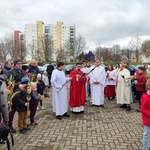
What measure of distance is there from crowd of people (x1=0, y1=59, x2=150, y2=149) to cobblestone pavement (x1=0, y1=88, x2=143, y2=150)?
41cm

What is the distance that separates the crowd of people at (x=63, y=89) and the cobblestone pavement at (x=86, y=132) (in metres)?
0.41

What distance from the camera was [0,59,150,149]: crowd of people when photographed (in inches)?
228

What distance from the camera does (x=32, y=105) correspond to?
21.8 ft

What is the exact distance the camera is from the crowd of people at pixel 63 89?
228 inches

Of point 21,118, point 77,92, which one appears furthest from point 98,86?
point 21,118

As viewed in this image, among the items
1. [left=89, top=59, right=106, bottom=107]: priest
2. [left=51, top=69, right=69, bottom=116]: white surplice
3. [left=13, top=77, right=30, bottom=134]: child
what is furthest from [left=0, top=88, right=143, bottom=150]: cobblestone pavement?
[left=89, top=59, right=106, bottom=107]: priest

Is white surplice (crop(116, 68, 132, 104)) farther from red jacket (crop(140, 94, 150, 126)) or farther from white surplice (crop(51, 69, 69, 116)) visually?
red jacket (crop(140, 94, 150, 126))

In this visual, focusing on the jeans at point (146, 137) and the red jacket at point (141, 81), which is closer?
the jeans at point (146, 137)

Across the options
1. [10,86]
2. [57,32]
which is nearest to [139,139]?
[10,86]

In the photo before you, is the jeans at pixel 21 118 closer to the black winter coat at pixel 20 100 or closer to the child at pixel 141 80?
the black winter coat at pixel 20 100

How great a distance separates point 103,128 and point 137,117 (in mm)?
1863

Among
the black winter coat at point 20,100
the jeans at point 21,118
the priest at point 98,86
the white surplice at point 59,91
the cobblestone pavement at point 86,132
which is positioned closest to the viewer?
the cobblestone pavement at point 86,132

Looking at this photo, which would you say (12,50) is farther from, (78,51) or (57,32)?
(57,32)

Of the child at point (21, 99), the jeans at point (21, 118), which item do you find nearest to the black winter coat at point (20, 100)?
the child at point (21, 99)
